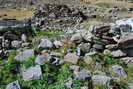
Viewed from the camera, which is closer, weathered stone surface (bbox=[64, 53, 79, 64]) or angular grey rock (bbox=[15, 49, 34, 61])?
weathered stone surface (bbox=[64, 53, 79, 64])

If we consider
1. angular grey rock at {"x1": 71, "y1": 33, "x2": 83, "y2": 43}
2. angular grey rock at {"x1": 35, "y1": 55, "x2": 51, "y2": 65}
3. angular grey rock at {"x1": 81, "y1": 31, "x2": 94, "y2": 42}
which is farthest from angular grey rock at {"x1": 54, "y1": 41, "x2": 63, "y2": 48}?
angular grey rock at {"x1": 35, "y1": 55, "x2": 51, "y2": 65}

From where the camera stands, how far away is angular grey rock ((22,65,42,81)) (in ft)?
24.5

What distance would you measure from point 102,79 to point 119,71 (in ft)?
2.97

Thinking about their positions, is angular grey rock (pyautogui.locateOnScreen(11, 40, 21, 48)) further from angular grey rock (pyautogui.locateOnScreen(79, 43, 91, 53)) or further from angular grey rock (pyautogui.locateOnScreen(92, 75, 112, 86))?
angular grey rock (pyautogui.locateOnScreen(92, 75, 112, 86))

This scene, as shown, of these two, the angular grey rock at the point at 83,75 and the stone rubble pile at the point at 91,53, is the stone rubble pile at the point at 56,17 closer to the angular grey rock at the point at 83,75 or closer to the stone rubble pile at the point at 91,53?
the stone rubble pile at the point at 91,53

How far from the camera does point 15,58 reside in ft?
28.1

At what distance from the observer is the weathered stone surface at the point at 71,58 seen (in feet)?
27.3

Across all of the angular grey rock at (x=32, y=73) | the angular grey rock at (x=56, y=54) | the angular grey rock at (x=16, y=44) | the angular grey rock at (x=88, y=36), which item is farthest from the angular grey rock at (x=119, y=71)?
the angular grey rock at (x=16, y=44)

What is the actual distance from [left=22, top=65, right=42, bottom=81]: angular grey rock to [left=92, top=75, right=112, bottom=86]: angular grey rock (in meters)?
1.32

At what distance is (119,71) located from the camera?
8.12 metres

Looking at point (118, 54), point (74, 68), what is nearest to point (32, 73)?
point (74, 68)

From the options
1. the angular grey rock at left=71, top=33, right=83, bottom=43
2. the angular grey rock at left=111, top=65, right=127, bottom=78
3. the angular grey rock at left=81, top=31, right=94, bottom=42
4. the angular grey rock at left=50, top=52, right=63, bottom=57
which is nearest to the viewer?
the angular grey rock at left=111, top=65, right=127, bottom=78

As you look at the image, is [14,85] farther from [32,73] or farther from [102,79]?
[102,79]

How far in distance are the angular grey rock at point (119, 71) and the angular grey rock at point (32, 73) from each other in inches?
77.4
